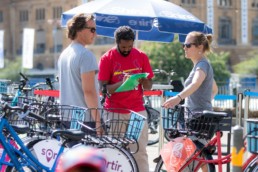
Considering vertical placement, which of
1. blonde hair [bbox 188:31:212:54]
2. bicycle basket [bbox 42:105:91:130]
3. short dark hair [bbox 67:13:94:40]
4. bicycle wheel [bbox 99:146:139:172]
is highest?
short dark hair [bbox 67:13:94:40]

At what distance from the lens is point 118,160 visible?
6887mm

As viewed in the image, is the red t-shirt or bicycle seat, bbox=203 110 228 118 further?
the red t-shirt

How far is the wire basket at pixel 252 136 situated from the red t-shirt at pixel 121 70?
5.28 ft

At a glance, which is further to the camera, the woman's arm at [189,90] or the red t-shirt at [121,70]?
the red t-shirt at [121,70]

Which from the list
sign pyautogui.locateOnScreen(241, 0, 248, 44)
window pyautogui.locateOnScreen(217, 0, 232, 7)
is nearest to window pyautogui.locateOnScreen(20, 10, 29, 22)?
window pyautogui.locateOnScreen(217, 0, 232, 7)

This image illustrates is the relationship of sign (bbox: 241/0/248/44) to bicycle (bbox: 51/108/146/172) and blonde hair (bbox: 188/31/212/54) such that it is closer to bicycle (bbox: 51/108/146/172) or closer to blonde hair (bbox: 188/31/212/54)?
blonde hair (bbox: 188/31/212/54)

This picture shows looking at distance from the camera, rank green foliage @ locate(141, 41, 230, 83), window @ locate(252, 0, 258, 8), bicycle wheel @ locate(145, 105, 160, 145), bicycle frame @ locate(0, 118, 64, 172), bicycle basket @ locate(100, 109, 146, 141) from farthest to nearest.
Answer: window @ locate(252, 0, 258, 8) → green foliage @ locate(141, 41, 230, 83) → bicycle wheel @ locate(145, 105, 160, 145) → bicycle frame @ locate(0, 118, 64, 172) → bicycle basket @ locate(100, 109, 146, 141)

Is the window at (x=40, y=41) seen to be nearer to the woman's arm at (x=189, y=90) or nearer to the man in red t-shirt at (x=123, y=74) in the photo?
the man in red t-shirt at (x=123, y=74)

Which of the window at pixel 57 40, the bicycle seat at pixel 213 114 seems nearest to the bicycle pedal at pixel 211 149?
the bicycle seat at pixel 213 114

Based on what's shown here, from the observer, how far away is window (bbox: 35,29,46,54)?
10156 cm

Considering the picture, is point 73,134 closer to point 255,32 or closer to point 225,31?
point 225,31

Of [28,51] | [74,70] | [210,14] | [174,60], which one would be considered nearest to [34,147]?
[74,70]

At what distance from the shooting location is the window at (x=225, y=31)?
9306cm

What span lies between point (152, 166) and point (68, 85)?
148 inches
